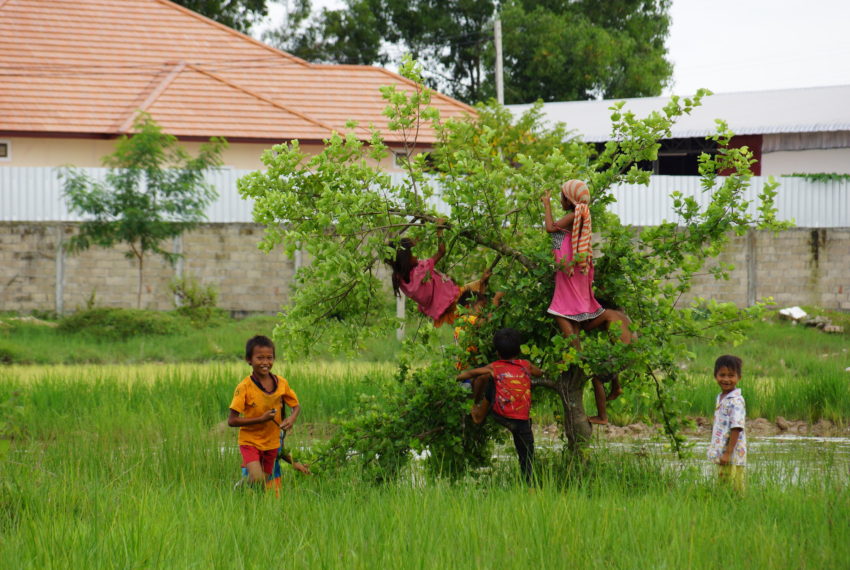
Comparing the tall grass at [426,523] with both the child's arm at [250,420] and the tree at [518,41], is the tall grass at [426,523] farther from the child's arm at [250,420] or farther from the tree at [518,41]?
the tree at [518,41]

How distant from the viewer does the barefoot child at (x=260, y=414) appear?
7426 mm

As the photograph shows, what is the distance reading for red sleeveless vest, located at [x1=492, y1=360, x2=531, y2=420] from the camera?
747cm

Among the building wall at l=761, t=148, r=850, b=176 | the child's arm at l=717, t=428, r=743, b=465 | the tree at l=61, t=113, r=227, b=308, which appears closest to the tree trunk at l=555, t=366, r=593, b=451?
the child's arm at l=717, t=428, r=743, b=465

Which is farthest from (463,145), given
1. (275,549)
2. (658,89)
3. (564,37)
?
(658,89)

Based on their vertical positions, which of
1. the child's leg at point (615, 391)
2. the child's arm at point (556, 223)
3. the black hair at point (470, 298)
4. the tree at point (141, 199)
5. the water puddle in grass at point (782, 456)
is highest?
the tree at point (141, 199)

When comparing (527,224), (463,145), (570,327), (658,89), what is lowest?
A: (570,327)

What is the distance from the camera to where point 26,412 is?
10.7m

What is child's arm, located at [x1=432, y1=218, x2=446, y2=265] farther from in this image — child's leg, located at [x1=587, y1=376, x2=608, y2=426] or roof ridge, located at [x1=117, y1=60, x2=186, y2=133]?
roof ridge, located at [x1=117, y1=60, x2=186, y2=133]

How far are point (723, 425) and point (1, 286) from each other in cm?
1706

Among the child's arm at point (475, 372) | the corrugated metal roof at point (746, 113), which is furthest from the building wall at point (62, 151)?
the child's arm at point (475, 372)

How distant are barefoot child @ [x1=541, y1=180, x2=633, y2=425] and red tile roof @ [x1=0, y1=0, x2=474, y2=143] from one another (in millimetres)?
20260

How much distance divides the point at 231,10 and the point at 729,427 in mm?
36034

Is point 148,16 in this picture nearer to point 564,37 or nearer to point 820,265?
point 564,37

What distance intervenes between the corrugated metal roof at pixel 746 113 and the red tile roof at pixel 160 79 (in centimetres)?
628
